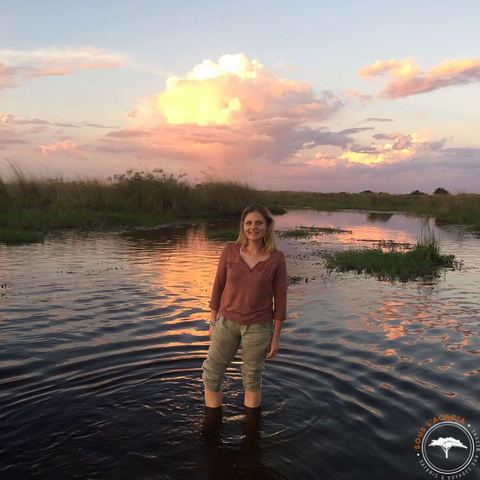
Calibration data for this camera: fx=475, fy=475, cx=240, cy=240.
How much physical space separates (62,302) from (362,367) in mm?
6045

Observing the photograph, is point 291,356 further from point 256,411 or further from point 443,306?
point 443,306

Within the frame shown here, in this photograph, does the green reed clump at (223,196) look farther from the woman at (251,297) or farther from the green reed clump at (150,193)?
the woman at (251,297)

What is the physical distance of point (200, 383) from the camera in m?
5.74

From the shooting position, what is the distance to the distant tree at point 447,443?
4.49 meters

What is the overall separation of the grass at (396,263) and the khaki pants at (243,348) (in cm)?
901

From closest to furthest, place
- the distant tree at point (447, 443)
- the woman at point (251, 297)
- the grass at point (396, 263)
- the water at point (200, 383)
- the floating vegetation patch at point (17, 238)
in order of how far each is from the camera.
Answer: the water at point (200, 383) < the distant tree at point (447, 443) < the woman at point (251, 297) < the grass at point (396, 263) < the floating vegetation patch at point (17, 238)

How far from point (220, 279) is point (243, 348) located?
0.72 meters

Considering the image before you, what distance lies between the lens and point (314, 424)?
482cm

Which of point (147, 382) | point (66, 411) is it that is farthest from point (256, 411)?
point (66, 411)

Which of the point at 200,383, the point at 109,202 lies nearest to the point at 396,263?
the point at 200,383

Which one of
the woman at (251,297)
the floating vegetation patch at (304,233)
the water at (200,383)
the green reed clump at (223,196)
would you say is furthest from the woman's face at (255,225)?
the green reed clump at (223,196)

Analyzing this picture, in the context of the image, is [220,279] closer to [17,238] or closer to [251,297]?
[251,297]

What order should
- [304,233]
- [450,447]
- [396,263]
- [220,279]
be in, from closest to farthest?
[450,447]
[220,279]
[396,263]
[304,233]

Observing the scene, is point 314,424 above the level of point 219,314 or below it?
below
